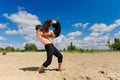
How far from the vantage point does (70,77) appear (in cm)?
766

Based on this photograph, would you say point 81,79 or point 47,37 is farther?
point 47,37

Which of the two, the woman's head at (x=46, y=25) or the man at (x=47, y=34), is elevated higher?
the woman's head at (x=46, y=25)

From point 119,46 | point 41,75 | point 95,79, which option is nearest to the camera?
point 95,79

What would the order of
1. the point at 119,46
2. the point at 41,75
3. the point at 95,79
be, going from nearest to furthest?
1. the point at 95,79
2. the point at 41,75
3. the point at 119,46

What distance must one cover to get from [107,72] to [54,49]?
1.97 m

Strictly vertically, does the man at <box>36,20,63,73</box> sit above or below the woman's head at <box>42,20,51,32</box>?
below

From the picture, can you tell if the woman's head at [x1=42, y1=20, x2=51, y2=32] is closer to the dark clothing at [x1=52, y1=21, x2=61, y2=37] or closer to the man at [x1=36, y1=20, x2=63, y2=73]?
the man at [x1=36, y1=20, x2=63, y2=73]

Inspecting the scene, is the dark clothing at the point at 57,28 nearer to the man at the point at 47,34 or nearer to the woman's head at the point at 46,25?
the man at the point at 47,34

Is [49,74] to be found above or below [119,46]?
below

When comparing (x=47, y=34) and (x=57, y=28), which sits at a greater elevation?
(x=57, y=28)

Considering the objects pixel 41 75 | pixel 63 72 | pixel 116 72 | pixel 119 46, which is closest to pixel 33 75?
pixel 41 75

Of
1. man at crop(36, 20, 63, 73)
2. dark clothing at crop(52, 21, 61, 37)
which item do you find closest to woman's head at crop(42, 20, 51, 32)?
man at crop(36, 20, 63, 73)

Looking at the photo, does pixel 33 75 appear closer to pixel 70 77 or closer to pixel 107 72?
pixel 70 77

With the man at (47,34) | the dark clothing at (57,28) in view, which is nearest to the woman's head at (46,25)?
the man at (47,34)
